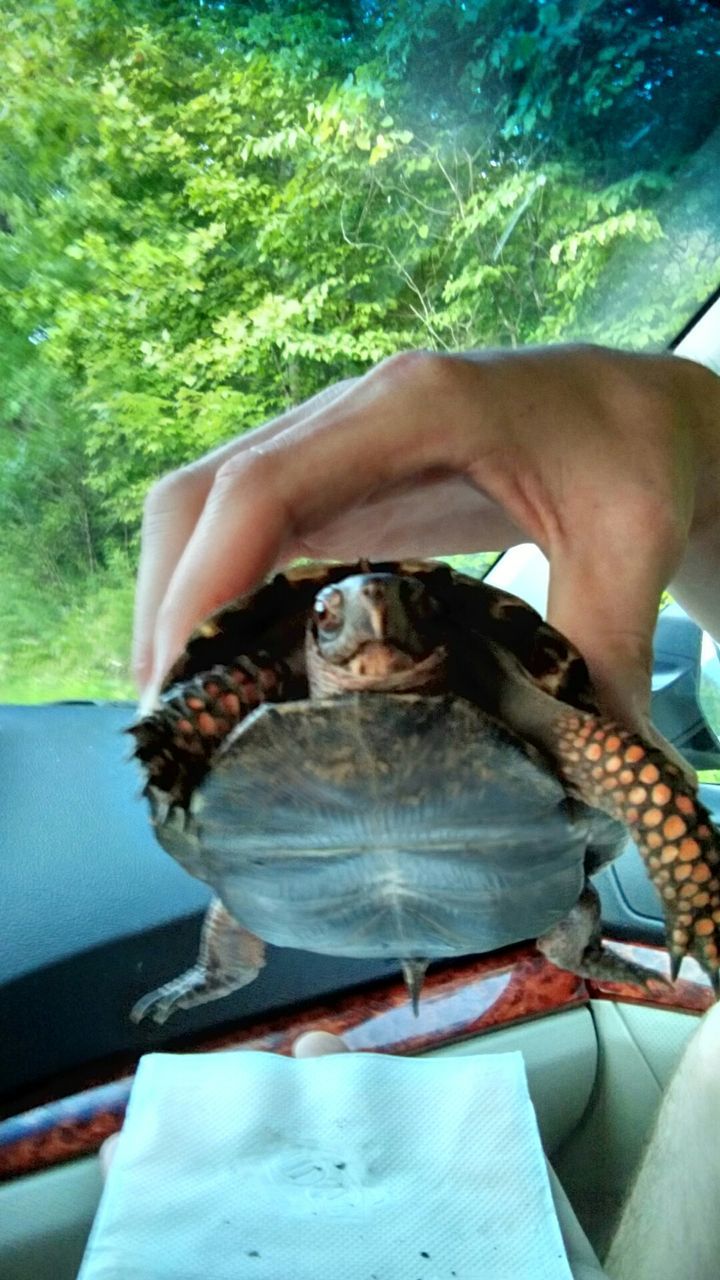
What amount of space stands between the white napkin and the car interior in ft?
0.55

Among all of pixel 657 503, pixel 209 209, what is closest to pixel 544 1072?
pixel 657 503

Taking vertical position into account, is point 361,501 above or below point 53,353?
above

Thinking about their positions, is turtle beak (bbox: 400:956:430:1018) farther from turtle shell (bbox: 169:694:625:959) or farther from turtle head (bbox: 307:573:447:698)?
turtle head (bbox: 307:573:447:698)

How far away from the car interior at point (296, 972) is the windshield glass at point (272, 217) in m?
0.03

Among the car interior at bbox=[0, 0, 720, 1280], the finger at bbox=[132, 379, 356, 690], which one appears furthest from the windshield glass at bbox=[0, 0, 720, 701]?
the finger at bbox=[132, 379, 356, 690]

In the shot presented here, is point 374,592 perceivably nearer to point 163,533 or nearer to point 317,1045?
point 163,533

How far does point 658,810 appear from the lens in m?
1.49

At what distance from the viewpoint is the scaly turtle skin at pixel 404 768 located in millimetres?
1290

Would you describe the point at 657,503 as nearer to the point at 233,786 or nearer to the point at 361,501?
the point at 361,501

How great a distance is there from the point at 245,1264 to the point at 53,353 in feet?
7.16

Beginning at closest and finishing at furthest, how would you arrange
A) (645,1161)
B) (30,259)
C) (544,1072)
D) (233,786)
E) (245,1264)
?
(233,786)
(245,1264)
(645,1161)
(544,1072)
(30,259)

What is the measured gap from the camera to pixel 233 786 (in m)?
1.38

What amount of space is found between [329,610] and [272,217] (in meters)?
2.01

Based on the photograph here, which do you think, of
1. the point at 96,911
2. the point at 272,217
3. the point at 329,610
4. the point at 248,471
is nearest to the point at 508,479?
the point at 248,471
